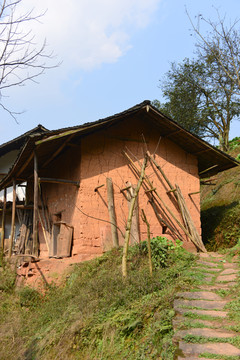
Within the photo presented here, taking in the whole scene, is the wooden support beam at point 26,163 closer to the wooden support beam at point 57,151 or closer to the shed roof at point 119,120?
the shed roof at point 119,120

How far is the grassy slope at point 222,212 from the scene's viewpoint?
12094 millimetres

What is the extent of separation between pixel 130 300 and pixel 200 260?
2.54 metres

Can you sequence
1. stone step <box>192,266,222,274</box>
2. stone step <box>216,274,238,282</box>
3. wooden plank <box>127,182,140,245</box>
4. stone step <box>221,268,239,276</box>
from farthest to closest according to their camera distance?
wooden plank <box>127,182,140,245</box>
stone step <box>192,266,222,274</box>
stone step <box>221,268,239,276</box>
stone step <box>216,274,238,282</box>

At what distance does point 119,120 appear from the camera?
451 inches

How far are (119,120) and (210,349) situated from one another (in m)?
7.69

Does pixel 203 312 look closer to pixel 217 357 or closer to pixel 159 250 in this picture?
pixel 217 357

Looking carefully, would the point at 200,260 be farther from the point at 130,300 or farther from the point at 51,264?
the point at 51,264

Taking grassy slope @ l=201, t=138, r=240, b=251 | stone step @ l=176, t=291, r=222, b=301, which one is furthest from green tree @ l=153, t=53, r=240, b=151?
stone step @ l=176, t=291, r=222, b=301

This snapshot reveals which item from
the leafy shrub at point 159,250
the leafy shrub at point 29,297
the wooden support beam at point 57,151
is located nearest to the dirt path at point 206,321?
the leafy shrub at point 159,250

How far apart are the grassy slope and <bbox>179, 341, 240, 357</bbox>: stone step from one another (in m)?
6.96

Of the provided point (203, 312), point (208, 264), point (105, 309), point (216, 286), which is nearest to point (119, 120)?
point (208, 264)

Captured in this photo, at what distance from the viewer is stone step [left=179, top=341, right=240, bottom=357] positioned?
4.69 meters

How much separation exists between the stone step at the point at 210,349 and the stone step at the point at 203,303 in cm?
110

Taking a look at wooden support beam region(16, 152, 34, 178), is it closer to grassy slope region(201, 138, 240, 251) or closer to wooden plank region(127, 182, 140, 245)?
wooden plank region(127, 182, 140, 245)
